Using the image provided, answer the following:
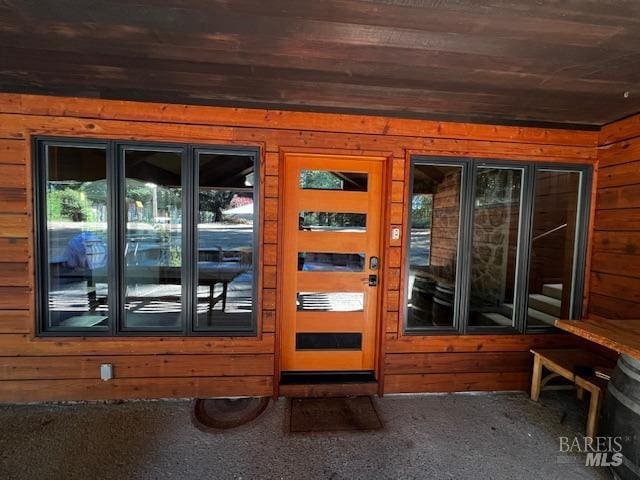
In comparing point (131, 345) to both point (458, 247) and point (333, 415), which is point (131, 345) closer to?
point (333, 415)

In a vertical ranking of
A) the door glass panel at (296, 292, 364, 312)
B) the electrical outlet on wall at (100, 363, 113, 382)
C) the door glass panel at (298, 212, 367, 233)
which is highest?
the door glass panel at (298, 212, 367, 233)

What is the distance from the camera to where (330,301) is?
2.62 metres

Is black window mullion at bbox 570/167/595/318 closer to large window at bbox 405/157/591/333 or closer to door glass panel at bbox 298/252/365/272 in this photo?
large window at bbox 405/157/591/333

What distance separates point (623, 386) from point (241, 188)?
270cm

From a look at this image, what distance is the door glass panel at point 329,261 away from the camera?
2580 millimetres

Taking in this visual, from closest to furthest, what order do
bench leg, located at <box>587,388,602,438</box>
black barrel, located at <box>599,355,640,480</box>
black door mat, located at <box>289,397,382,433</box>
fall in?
black barrel, located at <box>599,355,640,480</box> < bench leg, located at <box>587,388,602,438</box> < black door mat, located at <box>289,397,382,433</box>

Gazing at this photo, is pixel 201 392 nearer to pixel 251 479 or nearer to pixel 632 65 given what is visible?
pixel 251 479

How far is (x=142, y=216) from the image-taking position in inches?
93.7

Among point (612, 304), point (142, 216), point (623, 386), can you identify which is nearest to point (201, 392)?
point (142, 216)

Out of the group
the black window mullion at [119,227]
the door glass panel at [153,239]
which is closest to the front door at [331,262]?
the door glass panel at [153,239]

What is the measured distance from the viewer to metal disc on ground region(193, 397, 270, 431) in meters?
2.17

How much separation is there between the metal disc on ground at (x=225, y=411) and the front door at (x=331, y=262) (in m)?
0.37

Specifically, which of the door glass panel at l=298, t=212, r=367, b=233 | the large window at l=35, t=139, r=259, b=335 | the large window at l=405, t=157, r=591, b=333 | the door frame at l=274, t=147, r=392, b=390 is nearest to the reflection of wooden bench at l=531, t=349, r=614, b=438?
the large window at l=405, t=157, r=591, b=333

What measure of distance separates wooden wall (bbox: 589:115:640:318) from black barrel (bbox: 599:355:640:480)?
86cm
